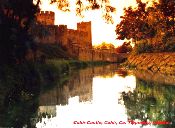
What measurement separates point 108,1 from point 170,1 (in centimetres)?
1961

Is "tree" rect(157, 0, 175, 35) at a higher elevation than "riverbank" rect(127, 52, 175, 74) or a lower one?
higher

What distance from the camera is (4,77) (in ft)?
55.6

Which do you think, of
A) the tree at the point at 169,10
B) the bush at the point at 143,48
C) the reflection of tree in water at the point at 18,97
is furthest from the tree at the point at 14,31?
the bush at the point at 143,48

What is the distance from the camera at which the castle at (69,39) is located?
8086cm

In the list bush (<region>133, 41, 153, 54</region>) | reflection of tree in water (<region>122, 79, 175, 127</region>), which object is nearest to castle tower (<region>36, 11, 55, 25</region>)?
bush (<region>133, 41, 153, 54</region>)

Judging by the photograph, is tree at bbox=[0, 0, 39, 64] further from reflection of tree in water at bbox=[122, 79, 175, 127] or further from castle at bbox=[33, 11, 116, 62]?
castle at bbox=[33, 11, 116, 62]

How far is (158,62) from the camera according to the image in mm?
34219

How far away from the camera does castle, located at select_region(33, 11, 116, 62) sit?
265 ft

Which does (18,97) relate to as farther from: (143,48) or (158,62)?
(143,48)

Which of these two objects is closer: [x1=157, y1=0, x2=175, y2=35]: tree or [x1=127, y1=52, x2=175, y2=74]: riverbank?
[x1=127, y1=52, x2=175, y2=74]: riverbank

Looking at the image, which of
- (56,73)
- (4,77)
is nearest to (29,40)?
(4,77)

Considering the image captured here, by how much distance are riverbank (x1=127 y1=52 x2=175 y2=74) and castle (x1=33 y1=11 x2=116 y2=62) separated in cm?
3198

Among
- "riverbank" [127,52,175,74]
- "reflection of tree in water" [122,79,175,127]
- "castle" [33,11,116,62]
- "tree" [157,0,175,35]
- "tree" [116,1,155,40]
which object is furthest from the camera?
"castle" [33,11,116,62]

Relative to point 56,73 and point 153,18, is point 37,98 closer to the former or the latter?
point 56,73
